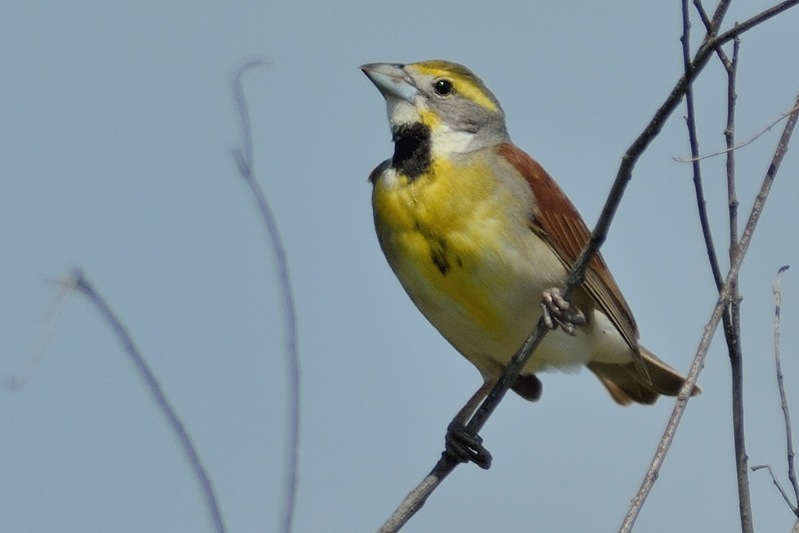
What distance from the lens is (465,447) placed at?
560 cm

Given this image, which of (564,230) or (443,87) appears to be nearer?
(564,230)

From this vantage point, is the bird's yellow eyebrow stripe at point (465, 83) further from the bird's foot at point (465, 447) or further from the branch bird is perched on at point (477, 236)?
the bird's foot at point (465, 447)

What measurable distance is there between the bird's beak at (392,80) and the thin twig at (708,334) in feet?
6.80

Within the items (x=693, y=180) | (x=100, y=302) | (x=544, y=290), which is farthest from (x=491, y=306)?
(x=100, y=302)

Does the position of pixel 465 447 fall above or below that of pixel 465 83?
below

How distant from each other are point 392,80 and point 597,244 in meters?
1.99

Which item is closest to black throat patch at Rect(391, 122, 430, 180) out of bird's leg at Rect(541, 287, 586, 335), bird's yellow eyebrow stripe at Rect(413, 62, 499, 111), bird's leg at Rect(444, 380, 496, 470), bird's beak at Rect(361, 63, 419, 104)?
bird's beak at Rect(361, 63, 419, 104)

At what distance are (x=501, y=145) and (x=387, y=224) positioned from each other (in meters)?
0.73

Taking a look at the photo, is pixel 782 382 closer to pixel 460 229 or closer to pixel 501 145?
pixel 460 229

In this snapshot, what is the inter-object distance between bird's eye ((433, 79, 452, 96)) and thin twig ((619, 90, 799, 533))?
2.06m

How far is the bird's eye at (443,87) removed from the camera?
5.84 m

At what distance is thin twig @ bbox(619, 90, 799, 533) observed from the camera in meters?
3.53

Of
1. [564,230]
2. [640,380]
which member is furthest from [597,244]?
[640,380]

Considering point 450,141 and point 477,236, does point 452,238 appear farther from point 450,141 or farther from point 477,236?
point 450,141
